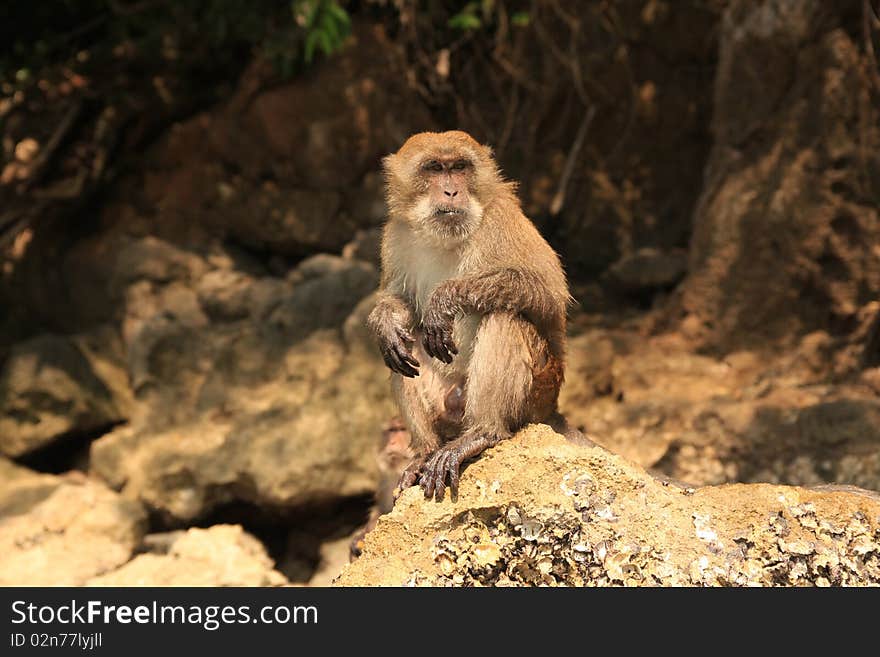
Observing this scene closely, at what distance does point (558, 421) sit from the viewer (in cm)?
507

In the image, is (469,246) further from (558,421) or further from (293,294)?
(293,294)

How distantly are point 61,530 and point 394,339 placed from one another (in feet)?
11.7

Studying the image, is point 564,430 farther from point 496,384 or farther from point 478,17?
point 478,17

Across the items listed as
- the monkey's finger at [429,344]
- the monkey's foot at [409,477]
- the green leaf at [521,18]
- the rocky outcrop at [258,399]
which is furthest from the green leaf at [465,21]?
the monkey's foot at [409,477]

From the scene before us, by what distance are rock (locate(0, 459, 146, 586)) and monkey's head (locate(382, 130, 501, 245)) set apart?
352 centimetres

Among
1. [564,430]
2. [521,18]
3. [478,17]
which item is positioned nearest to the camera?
[564,430]

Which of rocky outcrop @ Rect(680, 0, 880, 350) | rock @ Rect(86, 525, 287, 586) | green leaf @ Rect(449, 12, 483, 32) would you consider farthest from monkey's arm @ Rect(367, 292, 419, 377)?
green leaf @ Rect(449, 12, 483, 32)

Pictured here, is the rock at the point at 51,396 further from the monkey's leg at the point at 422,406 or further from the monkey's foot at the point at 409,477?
the monkey's foot at the point at 409,477

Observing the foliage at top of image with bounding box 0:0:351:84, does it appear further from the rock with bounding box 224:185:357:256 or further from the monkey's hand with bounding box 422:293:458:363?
the monkey's hand with bounding box 422:293:458:363

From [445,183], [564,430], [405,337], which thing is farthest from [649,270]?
[405,337]

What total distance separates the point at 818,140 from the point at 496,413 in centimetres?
389

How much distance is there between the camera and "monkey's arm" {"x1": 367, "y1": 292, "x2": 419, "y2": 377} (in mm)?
4750

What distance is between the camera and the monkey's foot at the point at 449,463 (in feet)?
13.7

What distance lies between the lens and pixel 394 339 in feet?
15.7
